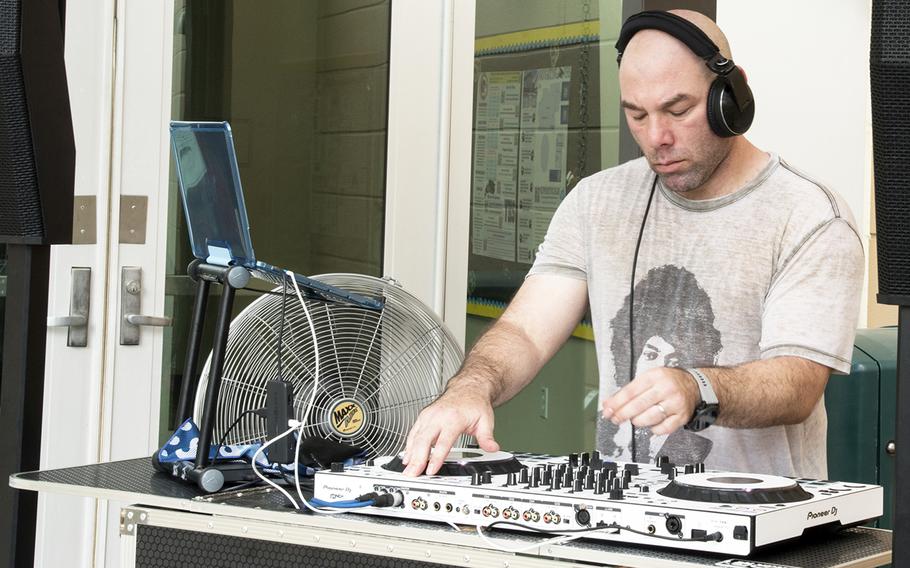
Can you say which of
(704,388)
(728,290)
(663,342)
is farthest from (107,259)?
(704,388)

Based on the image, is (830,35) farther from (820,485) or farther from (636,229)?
(820,485)

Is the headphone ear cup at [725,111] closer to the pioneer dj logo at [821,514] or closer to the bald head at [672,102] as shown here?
the bald head at [672,102]

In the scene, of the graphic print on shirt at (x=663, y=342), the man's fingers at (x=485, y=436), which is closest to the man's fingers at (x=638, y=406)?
the man's fingers at (x=485, y=436)

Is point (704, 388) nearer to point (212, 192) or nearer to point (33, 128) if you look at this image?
point (212, 192)

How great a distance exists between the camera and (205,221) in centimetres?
161

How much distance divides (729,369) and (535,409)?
1.84 meters

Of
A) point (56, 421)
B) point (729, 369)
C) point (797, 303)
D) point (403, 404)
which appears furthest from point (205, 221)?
point (56, 421)

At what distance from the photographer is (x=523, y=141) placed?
3.53m

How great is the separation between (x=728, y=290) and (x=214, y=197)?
909mm

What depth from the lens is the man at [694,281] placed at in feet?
6.09

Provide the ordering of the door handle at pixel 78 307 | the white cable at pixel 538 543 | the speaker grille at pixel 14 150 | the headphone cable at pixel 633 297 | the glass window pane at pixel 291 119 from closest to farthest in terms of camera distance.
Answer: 1. the white cable at pixel 538 543
2. the speaker grille at pixel 14 150
3. the headphone cable at pixel 633 297
4. the door handle at pixel 78 307
5. the glass window pane at pixel 291 119

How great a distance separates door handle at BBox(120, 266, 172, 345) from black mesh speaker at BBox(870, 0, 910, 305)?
2158 mm

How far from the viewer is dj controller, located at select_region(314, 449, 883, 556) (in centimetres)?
120

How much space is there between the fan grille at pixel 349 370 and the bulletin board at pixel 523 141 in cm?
125
